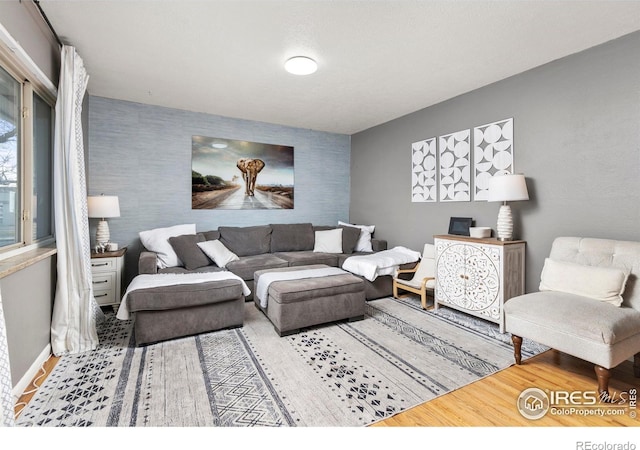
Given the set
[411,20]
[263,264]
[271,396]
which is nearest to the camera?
[271,396]

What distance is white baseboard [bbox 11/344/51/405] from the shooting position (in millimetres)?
1861

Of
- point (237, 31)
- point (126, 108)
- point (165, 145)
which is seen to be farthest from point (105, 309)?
point (237, 31)

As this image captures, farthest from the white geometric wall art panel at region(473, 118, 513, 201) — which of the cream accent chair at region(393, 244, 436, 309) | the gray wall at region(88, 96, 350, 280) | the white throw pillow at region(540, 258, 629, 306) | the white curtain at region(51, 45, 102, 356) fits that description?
the white curtain at region(51, 45, 102, 356)

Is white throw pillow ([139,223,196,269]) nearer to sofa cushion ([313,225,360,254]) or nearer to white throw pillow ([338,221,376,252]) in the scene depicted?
sofa cushion ([313,225,360,254])

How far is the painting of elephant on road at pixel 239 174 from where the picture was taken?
445 centimetres

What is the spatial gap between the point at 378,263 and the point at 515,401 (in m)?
2.07

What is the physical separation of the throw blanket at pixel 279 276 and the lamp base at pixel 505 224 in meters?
1.62

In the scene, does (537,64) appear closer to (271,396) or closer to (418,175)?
(418,175)

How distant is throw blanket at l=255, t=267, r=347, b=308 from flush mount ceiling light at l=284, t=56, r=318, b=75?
77.3 inches

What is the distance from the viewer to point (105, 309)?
11.5 feet

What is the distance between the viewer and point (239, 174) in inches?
185

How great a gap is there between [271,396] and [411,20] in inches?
106

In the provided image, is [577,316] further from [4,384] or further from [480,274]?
[4,384]

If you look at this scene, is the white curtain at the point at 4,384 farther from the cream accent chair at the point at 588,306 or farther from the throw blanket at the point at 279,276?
the cream accent chair at the point at 588,306
